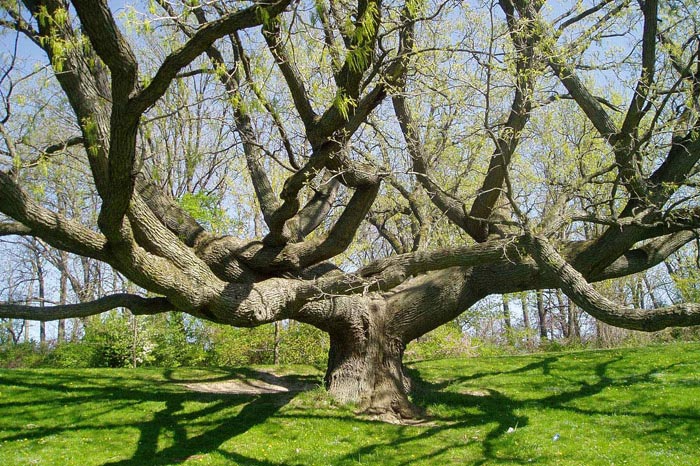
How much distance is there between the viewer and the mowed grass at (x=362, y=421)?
770 cm

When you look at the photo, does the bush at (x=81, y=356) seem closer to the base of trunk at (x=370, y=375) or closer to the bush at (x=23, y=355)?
the bush at (x=23, y=355)

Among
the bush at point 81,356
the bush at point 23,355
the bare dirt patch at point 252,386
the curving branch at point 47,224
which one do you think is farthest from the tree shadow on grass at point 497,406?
the bush at point 23,355

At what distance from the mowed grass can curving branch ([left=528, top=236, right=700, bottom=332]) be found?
1.85 meters

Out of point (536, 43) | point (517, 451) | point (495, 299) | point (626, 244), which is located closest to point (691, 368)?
point (626, 244)

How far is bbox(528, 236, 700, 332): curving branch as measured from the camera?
637 centimetres

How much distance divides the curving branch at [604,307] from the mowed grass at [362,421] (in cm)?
185

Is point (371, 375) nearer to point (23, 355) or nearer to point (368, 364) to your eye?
point (368, 364)

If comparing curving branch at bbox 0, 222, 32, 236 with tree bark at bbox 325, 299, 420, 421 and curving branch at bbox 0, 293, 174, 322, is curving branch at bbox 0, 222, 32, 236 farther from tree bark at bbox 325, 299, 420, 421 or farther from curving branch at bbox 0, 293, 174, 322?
tree bark at bbox 325, 299, 420, 421

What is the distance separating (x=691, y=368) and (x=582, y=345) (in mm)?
6517

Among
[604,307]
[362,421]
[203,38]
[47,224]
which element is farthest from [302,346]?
[203,38]

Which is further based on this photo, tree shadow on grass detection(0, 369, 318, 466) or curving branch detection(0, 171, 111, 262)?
tree shadow on grass detection(0, 369, 318, 466)

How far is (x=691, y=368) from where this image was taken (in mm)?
11453

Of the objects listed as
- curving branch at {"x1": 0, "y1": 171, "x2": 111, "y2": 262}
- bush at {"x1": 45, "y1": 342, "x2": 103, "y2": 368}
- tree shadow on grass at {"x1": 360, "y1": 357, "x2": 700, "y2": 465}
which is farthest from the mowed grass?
curving branch at {"x1": 0, "y1": 171, "x2": 111, "y2": 262}

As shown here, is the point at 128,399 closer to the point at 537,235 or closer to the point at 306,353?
the point at 306,353
